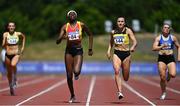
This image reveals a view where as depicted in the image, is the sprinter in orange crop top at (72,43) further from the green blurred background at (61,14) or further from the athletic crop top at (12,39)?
the green blurred background at (61,14)

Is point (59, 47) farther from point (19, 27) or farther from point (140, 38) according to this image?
point (19, 27)

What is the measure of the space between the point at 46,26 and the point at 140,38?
2217cm

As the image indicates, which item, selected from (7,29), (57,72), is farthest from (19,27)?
(7,29)

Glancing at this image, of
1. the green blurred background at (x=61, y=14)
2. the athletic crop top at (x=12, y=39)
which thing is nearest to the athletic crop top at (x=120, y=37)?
the athletic crop top at (x=12, y=39)

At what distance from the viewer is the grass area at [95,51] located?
→ 5919 cm

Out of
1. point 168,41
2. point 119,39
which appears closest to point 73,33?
point 119,39

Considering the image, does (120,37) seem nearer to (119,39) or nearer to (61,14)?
(119,39)

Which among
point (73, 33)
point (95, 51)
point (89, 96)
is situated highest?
point (73, 33)

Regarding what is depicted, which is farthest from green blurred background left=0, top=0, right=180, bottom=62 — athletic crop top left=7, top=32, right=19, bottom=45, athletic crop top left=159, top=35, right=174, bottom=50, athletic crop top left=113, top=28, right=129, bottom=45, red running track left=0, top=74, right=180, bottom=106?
athletic crop top left=113, top=28, right=129, bottom=45

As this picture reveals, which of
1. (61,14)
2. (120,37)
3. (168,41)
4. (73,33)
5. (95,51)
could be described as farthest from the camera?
(61,14)

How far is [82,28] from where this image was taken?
16.4 metres

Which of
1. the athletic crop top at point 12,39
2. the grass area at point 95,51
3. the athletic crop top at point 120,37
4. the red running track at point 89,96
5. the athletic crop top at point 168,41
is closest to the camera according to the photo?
the athletic crop top at point 120,37

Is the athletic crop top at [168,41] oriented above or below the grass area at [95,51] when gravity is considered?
above

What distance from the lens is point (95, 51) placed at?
62844mm
